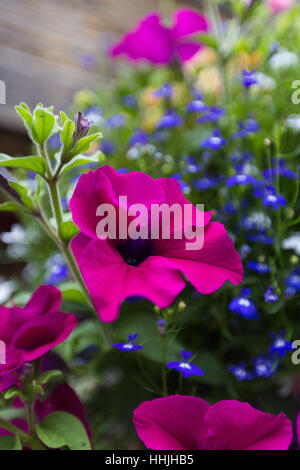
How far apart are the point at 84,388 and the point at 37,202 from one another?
268 mm

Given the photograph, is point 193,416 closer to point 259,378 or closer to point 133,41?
point 259,378

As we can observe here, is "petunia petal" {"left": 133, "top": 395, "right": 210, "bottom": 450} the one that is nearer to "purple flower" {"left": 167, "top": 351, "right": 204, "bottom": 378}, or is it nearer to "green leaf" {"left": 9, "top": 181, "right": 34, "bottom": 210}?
"purple flower" {"left": 167, "top": 351, "right": 204, "bottom": 378}

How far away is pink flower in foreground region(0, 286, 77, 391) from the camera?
0.26m

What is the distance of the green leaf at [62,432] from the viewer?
27 cm

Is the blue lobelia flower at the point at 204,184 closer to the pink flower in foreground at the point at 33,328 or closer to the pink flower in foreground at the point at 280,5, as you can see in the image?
the pink flower in foreground at the point at 33,328

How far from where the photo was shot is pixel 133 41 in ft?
1.71

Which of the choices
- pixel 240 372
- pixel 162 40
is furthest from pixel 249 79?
pixel 240 372

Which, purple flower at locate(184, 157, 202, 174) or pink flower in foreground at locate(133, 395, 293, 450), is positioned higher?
purple flower at locate(184, 157, 202, 174)

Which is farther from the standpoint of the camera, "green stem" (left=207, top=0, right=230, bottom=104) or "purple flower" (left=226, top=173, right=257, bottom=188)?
"green stem" (left=207, top=0, right=230, bottom=104)

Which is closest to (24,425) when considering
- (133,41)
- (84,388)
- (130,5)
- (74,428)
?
(74,428)

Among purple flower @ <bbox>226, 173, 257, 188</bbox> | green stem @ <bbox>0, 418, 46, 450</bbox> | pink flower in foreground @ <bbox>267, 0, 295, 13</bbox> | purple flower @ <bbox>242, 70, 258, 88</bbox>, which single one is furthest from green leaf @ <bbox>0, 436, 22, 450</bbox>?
pink flower in foreground @ <bbox>267, 0, 295, 13</bbox>

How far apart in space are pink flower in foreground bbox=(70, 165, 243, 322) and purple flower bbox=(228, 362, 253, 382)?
0.12 metres

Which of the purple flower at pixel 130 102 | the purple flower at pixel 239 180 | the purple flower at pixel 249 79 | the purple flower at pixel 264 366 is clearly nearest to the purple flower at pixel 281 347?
the purple flower at pixel 264 366

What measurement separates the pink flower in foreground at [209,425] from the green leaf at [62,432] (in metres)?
0.05
